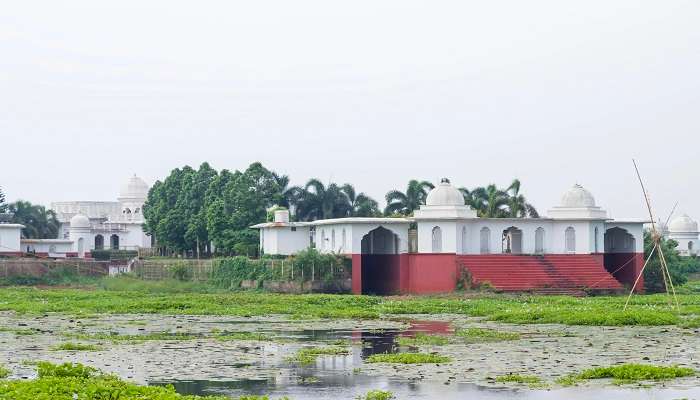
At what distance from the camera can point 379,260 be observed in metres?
61.1

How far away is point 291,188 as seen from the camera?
76.6m

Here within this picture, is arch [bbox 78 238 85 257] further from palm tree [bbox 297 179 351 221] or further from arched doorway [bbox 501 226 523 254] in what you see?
arched doorway [bbox 501 226 523 254]

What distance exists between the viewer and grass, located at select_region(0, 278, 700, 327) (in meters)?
37.7

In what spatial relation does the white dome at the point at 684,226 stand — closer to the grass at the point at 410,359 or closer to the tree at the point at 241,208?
the tree at the point at 241,208

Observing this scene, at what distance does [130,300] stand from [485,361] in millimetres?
26419

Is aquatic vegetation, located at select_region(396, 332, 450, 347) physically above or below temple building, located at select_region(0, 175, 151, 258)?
below

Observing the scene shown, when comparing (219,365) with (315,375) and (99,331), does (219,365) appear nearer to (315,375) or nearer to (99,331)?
(315,375)

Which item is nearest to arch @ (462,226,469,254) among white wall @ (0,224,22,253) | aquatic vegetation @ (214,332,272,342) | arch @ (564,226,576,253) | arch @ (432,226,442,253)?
arch @ (432,226,442,253)

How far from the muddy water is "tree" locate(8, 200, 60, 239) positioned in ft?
173

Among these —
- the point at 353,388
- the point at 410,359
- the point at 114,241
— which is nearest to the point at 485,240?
the point at 410,359

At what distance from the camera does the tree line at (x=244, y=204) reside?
6894 centimetres

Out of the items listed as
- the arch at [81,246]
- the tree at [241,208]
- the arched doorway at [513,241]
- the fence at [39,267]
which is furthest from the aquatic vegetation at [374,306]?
the arch at [81,246]

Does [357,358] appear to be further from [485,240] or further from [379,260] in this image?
[379,260]

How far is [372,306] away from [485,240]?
11745mm
